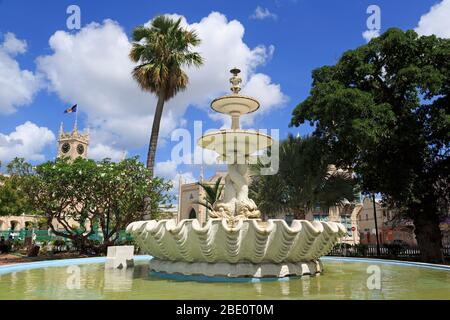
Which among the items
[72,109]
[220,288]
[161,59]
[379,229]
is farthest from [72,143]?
[220,288]

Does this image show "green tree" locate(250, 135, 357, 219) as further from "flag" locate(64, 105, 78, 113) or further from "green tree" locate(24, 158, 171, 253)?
"flag" locate(64, 105, 78, 113)

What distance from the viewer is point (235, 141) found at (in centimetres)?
938

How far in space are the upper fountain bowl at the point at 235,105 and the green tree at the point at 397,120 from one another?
20.1 feet

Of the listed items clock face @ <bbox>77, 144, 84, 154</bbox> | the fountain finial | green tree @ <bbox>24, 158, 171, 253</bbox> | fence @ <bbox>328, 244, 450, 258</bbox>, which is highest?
clock face @ <bbox>77, 144, 84, 154</bbox>

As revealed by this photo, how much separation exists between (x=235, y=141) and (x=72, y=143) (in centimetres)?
9403

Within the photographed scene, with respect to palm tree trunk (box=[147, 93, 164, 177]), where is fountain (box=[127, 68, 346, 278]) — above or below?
below

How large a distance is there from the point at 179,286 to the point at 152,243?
1759 millimetres

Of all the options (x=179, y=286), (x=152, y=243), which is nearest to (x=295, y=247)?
(x=179, y=286)

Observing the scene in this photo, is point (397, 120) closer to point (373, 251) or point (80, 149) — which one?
point (373, 251)

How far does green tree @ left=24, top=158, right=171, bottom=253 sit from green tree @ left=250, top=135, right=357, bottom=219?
8319 mm

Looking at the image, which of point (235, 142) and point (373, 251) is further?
point (373, 251)

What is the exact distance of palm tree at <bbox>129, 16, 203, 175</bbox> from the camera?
19.5 metres

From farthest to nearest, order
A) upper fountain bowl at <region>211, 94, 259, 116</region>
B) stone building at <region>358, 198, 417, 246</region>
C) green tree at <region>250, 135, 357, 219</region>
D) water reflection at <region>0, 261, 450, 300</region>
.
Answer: stone building at <region>358, 198, 417, 246</region>
green tree at <region>250, 135, 357, 219</region>
upper fountain bowl at <region>211, 94, 259, 116</region>
water reflection at <region>0, 261, 450, 300</region>

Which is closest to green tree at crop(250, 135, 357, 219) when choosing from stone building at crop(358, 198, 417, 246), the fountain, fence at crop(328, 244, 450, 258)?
fence at crop(328, 244, 450, 258)
